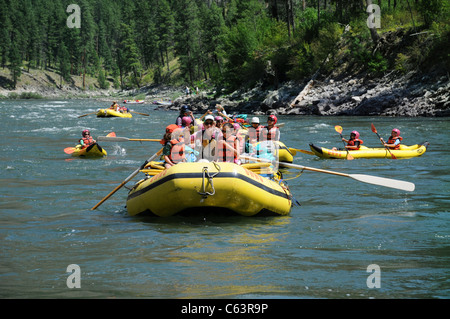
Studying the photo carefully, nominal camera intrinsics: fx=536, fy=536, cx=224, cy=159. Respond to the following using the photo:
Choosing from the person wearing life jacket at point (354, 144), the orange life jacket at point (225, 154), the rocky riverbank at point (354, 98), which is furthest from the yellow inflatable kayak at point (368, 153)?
the rocky riverbank at point (354, 98)

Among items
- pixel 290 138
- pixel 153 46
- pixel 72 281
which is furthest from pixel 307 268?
pixel 153 46

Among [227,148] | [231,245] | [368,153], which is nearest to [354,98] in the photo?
[368,153]

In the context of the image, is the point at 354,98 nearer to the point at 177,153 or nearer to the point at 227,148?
the point at 227,148

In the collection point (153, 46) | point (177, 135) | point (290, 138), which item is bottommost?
point (290, 138)

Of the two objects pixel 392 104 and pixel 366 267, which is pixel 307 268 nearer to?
pixel 366 267

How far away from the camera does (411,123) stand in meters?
25.7

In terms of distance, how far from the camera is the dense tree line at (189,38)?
43.6 metres

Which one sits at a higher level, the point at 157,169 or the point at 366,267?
the point at 157,169

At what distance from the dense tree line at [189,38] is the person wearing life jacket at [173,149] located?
2962 cm

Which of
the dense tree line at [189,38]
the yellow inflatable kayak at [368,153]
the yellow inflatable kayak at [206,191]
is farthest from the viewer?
the dense tree line at [189,38]

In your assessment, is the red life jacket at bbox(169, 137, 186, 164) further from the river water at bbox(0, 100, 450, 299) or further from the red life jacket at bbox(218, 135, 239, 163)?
the river water at bbox(0, 100, 450, 299)

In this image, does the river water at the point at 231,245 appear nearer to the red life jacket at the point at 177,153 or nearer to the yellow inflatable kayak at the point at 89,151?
the red life jacket at the point at 177,153
